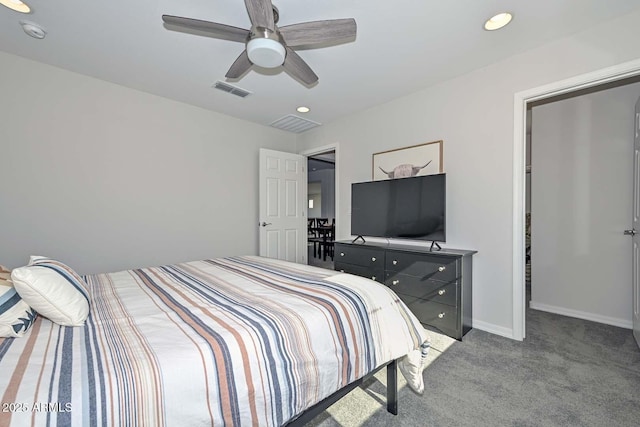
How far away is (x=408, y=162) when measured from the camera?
324cm

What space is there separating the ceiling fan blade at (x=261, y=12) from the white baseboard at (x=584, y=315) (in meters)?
3.98

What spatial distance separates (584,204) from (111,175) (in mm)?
5164

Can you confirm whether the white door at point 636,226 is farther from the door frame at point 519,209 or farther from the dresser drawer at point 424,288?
the dresser drawer at point 424,288

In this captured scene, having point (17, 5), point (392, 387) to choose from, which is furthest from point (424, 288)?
point (17, 5)

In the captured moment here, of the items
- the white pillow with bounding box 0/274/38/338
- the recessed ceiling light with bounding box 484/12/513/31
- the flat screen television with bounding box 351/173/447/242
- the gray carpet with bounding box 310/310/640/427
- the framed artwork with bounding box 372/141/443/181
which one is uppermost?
the recessed ceiling light with bounding box 484/12/513/31

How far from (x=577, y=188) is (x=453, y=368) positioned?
8.32 feet

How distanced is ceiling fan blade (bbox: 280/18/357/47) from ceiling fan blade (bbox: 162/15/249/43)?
0.87 feet

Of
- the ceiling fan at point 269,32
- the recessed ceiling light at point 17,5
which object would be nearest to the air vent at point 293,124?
the ceiling fan at point 269,32

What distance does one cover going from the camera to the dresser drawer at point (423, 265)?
2.48 metres

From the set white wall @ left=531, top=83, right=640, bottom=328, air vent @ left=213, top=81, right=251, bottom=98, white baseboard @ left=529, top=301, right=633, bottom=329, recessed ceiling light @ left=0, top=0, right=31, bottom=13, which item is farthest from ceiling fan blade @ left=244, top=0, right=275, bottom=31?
white baseboard @ left=529, top=301, right=633, bottom=329

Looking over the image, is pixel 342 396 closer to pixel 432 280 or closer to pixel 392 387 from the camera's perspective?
pixel 392 387

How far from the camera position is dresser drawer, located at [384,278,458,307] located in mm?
2486

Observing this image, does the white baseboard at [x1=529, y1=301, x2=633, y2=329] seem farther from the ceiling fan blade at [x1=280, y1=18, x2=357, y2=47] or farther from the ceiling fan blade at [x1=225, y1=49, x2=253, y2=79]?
the ceiling fan blade at [x1=225, y1=49, x2=253, y2=79]

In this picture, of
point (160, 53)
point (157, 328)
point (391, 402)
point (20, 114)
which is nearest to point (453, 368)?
point (391, 402)
